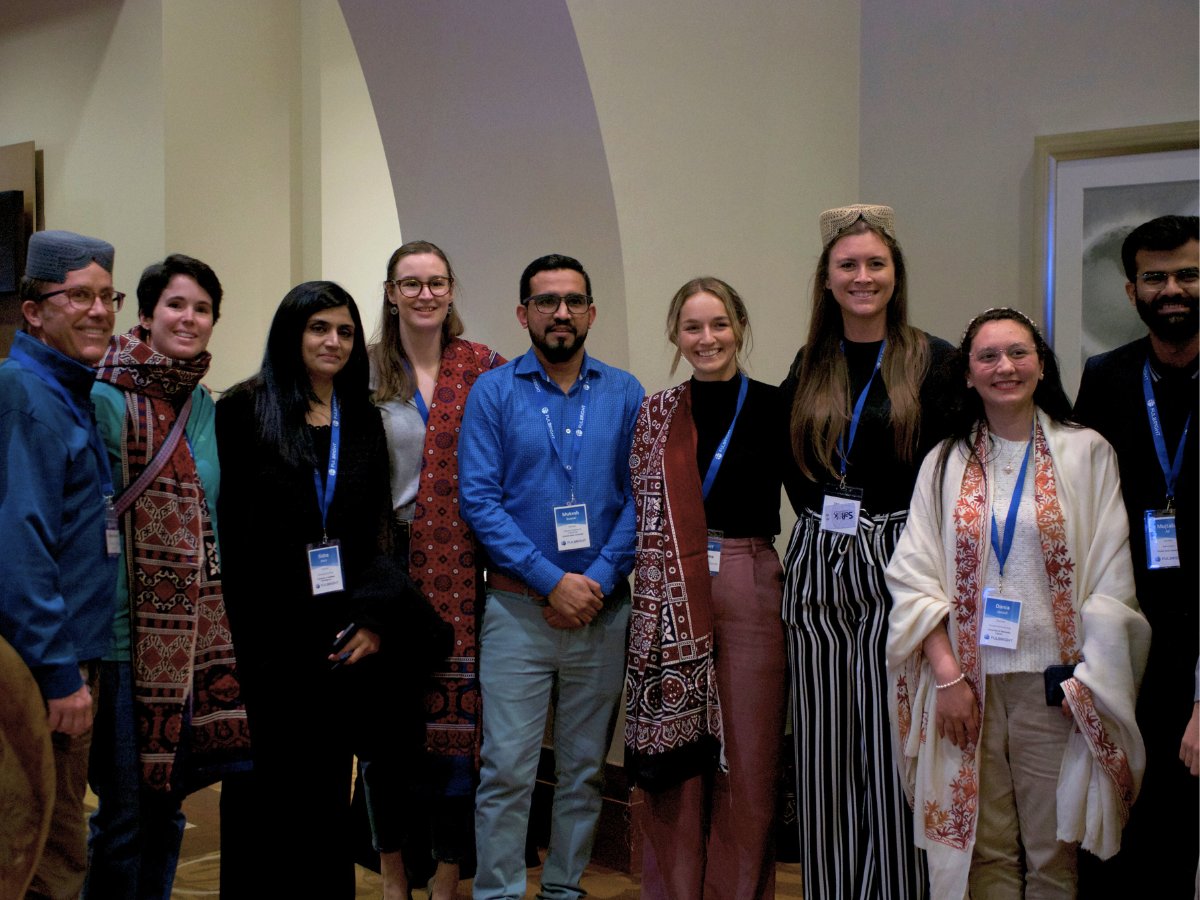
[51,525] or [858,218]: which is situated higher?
[858,218]

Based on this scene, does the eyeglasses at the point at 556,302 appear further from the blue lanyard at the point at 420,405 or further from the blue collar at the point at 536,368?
the blue lanyard at the point at 420,405

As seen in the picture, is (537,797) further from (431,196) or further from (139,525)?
(431,196)

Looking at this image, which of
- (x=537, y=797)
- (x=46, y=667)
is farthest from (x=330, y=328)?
(x=537, y=797)

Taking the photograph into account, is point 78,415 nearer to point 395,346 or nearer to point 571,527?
point 395,346

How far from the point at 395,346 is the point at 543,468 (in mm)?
607

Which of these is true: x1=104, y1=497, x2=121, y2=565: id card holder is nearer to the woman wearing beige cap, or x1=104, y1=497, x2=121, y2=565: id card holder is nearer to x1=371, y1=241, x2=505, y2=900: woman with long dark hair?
x1=371, y1=241, x2=505, y2=900: woman with long dark hair

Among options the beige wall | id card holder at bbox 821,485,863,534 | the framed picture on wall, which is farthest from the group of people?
the beige wall

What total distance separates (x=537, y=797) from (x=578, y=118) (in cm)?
223

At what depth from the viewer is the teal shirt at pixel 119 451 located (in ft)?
8.43

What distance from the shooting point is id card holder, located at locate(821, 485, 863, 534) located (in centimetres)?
270

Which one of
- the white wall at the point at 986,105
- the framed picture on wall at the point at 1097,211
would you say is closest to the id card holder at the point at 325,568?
the white wall at the point at 986,105

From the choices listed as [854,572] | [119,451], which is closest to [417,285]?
[119,451]

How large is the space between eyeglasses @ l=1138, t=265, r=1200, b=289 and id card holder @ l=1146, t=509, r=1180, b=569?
0.48 metres

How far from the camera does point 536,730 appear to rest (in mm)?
2980
